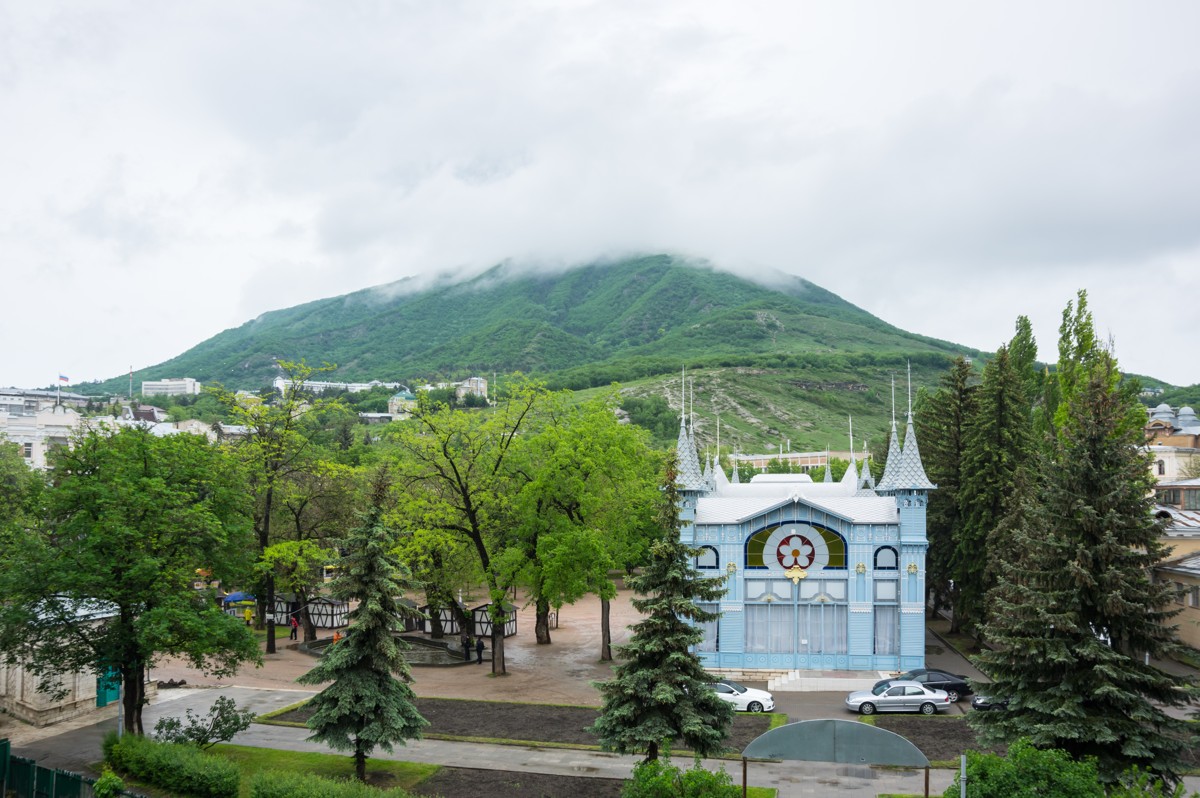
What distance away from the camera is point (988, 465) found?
37.2 meters

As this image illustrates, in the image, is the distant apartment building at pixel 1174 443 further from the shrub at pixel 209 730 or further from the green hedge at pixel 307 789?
the shrub at pixel 209 730

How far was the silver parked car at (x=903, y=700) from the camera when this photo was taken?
1126 inches

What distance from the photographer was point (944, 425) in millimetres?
42062

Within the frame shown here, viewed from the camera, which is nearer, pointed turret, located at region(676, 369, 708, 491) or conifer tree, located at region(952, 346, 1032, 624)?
pointed turret, located at region(676, 369, 708, 491)

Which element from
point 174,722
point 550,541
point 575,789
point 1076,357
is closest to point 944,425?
point 1076,357

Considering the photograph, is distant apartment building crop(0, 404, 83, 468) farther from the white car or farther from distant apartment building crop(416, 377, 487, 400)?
the white car

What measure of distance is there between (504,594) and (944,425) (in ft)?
76.9

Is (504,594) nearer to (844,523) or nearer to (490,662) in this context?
(490,662)

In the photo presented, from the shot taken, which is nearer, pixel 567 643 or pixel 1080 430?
pixel 1080 430

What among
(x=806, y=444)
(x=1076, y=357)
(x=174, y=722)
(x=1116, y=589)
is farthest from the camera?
(x=806, y=444)

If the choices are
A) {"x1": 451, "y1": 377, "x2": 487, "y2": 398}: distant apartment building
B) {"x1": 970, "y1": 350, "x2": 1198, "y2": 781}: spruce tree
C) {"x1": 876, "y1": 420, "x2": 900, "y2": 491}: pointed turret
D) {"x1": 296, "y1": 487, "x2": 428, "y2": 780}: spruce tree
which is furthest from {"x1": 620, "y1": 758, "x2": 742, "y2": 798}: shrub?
{"x1": 451, "y1": 377, "x2": 487, "y2": 398}: distant apartment building

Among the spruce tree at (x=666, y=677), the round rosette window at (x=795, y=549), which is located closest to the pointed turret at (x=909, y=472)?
the round rosette window at (x=795, y=549)

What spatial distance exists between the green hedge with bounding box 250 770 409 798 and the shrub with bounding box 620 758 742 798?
5.33 metres

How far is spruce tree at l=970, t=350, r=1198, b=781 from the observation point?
1817 cm
